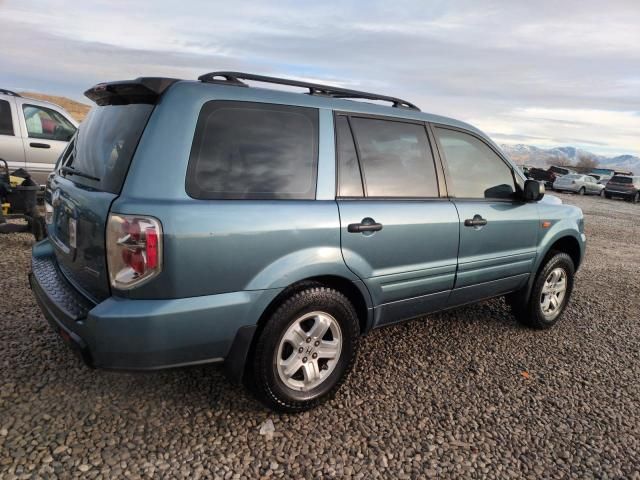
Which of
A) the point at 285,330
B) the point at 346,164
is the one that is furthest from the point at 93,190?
the point at 346,164

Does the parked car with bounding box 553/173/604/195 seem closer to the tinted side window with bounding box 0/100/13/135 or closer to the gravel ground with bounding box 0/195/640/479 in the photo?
the gravel ground with bounding box 0/195/640/479

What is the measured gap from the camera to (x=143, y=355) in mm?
2203

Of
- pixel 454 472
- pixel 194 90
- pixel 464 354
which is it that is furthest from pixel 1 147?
pixel 454 472

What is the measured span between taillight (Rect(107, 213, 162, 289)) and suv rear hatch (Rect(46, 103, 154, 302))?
0.08 m

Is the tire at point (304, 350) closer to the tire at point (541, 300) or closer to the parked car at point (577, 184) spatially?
the tire at point (541, 300)

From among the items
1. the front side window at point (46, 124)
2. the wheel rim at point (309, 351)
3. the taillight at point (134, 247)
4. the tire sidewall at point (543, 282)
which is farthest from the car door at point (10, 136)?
the tire sidewall at point (543, 282)

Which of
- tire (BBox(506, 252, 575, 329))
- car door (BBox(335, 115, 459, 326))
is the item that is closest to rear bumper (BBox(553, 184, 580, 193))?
tire (BBox(506, 252, 575, 329))

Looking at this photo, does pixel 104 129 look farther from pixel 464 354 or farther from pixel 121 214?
pixel 464 354

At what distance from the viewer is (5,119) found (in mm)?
7594

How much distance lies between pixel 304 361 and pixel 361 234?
79 cm

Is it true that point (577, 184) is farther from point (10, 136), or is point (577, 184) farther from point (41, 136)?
point (10, 136)

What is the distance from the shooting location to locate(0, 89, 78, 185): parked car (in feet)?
25.0

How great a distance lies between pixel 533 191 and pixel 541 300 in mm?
1064

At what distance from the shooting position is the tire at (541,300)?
13.8ft
